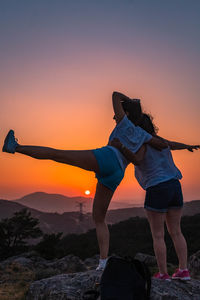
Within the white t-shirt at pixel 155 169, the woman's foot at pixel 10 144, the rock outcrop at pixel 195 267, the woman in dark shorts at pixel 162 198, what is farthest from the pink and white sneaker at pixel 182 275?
the rock outcrop at pixel 195 267

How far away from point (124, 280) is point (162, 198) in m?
1.12

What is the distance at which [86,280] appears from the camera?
360 centimetres

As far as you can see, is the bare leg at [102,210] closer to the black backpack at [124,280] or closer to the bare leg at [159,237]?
the bare leg at [159,237]

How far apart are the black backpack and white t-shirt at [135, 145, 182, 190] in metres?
1.06

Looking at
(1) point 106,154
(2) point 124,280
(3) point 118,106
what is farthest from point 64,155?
(2) point 124,280

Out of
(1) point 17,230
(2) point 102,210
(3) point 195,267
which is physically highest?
(2) point 102,210

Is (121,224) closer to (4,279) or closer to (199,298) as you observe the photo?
(4,279)

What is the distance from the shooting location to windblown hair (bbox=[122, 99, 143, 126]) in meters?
3.88

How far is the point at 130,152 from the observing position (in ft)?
11.8

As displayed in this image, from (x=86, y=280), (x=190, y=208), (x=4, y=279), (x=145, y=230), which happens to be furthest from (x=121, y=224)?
(x=190, y=208)

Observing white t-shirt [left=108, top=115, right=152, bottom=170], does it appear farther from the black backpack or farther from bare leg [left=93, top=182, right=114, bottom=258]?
the black backpack

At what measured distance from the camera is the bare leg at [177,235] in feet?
12.1

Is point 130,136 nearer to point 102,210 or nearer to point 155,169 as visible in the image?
point 155,169

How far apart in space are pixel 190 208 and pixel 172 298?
110 meters
